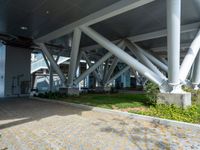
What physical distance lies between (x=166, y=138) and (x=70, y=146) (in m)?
2.51

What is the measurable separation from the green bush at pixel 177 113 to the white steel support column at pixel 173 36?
1225mm

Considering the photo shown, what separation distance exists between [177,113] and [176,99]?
0.95 m

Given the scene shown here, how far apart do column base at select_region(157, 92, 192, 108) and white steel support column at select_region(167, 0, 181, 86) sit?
57 centimetres

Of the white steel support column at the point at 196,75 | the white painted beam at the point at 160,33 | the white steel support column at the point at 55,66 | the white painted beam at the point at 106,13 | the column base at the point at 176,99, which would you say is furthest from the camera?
the white steel support column at the point at 55,66

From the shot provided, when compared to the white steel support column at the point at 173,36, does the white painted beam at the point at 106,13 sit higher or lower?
higher

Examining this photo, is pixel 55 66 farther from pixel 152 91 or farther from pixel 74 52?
pixel 152 91

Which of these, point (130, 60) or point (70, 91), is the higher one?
point (130, 60)

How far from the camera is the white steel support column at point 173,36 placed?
731 cm

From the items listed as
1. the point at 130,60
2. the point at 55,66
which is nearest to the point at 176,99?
the point at 130,60

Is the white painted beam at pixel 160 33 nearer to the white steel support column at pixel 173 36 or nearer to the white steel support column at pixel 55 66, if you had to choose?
the white steel support column at pixel 173 36

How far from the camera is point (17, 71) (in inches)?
644

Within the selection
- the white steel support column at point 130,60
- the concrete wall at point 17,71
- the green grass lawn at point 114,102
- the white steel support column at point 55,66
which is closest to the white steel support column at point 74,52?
the white steel support column at point 130,60

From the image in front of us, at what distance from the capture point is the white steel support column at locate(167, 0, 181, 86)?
731cm

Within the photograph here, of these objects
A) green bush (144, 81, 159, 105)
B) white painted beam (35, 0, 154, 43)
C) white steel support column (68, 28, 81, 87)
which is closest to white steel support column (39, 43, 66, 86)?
white steel support column (68, 28, 81, 87)
